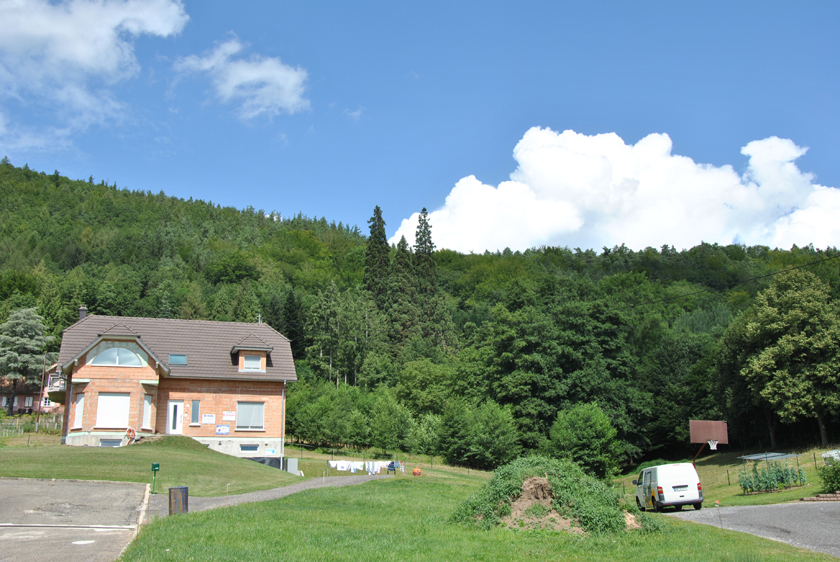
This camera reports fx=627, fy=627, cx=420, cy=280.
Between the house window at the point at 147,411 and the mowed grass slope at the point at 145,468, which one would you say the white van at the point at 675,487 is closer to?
the mowed grass slope at the point at 145,468

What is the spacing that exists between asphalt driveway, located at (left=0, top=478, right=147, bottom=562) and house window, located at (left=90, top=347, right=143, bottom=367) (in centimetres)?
1343

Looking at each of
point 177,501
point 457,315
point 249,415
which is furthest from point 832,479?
point 457,315

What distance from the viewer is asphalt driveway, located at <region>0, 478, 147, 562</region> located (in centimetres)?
1058

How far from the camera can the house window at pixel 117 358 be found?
33.2 meters

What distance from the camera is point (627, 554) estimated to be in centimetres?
1164

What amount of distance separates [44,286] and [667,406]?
85.6 metres

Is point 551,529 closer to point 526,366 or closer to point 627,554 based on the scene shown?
point 627,554

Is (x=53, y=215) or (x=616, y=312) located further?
(x=53, y=215)

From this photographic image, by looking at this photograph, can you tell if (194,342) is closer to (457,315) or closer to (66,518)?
(66,518)

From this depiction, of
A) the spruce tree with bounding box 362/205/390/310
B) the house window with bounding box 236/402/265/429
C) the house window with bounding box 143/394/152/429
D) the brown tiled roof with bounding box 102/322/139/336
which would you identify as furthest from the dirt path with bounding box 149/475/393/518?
the spruce tree with bounding box 362/205/390/310

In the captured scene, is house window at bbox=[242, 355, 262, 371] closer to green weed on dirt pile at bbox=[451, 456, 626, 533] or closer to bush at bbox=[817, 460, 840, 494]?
green weed on dirt pile at bbox=[451, 456, 626, 533]

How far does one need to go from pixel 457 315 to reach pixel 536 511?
317ft

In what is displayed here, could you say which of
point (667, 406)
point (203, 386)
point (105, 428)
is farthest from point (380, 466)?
point (667, 406)

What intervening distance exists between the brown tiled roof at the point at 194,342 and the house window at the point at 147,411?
1.75 metres
